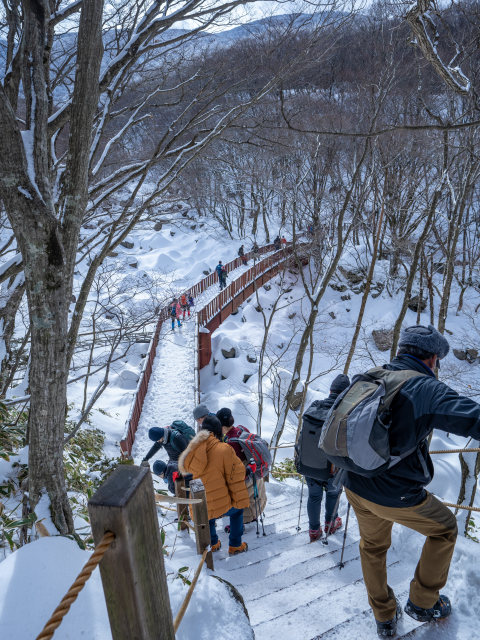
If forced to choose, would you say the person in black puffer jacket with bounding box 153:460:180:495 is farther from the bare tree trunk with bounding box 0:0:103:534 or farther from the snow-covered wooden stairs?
the bare tree trunk with bounding box 0:0:103:534

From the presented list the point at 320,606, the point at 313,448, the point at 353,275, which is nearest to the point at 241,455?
the point at 313,448

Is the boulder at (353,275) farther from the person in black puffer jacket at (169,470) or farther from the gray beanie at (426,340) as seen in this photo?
the gray beanie at (426,340)

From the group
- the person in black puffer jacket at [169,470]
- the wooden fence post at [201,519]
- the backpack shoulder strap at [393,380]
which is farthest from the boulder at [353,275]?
the backpack shoulder strap at [393,380]

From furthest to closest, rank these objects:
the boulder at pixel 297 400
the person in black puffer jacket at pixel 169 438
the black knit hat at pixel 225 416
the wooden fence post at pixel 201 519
A: the boulder at pixel 297 400 → the person in black puffer jacket at pixel 169 438 → the black knit hat at pixel 225 416 → the wooden fence post at pixel 201 519

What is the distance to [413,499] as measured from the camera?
73.9 inches

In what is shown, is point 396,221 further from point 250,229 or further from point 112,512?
point 112,512

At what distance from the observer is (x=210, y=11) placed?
10.3 ft

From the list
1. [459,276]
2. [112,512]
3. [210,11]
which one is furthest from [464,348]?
[112,512]

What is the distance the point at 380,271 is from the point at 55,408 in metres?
22.8

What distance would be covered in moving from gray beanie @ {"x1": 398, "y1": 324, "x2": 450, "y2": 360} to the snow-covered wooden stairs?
1.59 meters

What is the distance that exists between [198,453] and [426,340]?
209 centimetres

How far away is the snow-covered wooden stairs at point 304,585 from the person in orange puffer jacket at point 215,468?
0.53 metres

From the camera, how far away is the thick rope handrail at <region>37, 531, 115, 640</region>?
0.84 m

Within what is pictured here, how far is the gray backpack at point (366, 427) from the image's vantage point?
5.74ft
